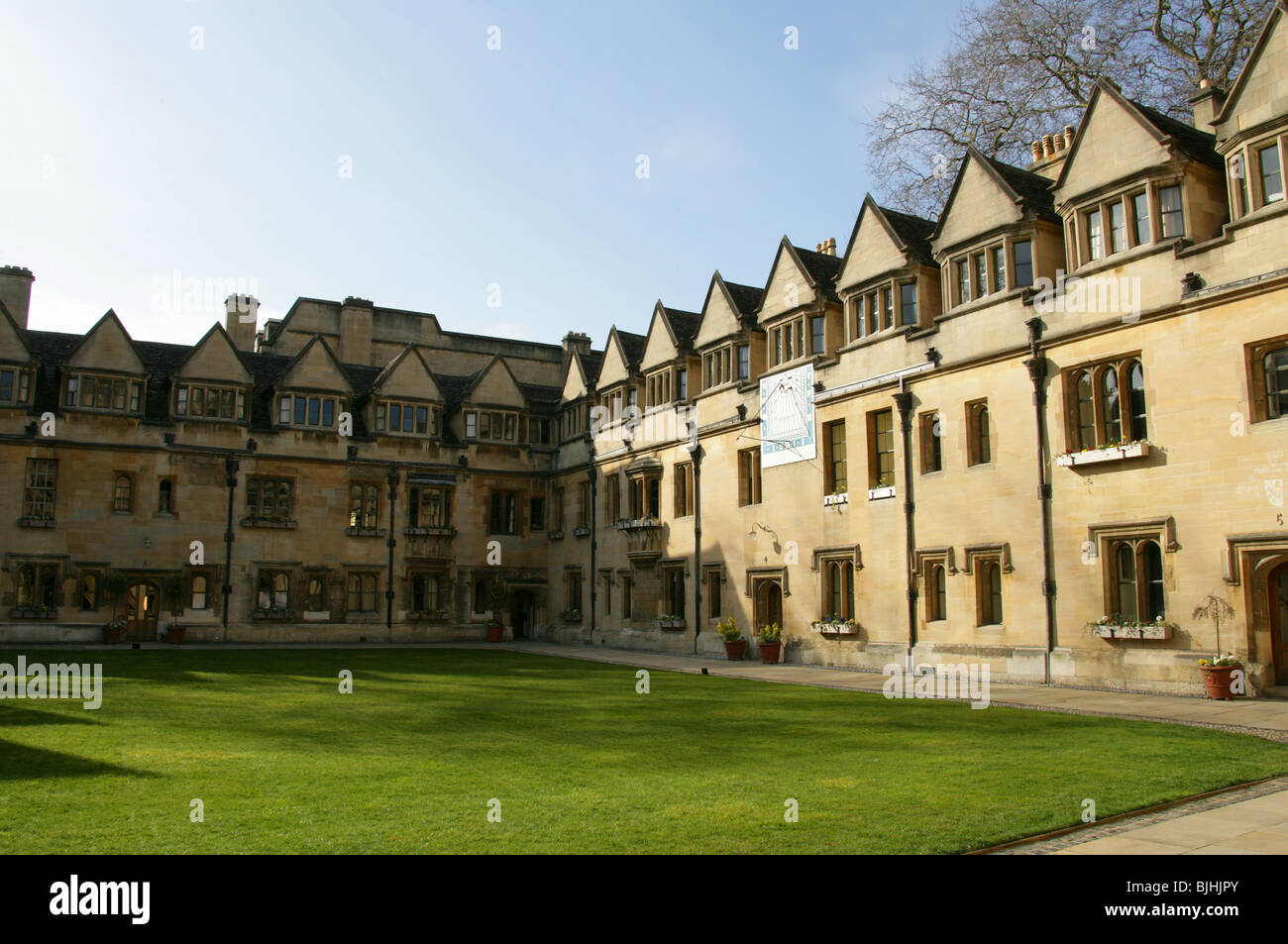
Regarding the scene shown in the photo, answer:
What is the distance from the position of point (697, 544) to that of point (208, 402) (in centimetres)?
2129

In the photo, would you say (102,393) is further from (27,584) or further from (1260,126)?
(1260,126)

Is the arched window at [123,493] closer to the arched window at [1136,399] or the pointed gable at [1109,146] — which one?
the pointed gable at [1109,146]

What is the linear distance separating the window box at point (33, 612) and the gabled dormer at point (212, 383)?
860 cm

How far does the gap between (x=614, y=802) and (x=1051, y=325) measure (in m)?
18.5

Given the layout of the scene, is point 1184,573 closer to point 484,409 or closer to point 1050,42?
point 1050,42

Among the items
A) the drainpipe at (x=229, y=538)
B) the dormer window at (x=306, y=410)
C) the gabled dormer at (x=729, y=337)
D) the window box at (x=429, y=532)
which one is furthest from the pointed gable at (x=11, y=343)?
the gabled dormer at (x=729, y=337)

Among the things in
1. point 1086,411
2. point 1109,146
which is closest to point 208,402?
point 1086,411

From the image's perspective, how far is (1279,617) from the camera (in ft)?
62.3

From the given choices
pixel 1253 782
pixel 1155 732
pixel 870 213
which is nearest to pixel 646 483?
pixel 870 213

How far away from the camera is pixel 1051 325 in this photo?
23031 mm

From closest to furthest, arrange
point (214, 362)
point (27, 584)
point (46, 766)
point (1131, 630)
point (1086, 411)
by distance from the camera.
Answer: point (46, 766) → point (1131, 630) → point (1086, 411) → point (27, 584) → point (214, 362)

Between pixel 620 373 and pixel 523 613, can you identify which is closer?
pixel 620 373

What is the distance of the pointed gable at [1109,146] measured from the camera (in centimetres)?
2120

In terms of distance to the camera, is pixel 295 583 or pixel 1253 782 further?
pixel 295 583
